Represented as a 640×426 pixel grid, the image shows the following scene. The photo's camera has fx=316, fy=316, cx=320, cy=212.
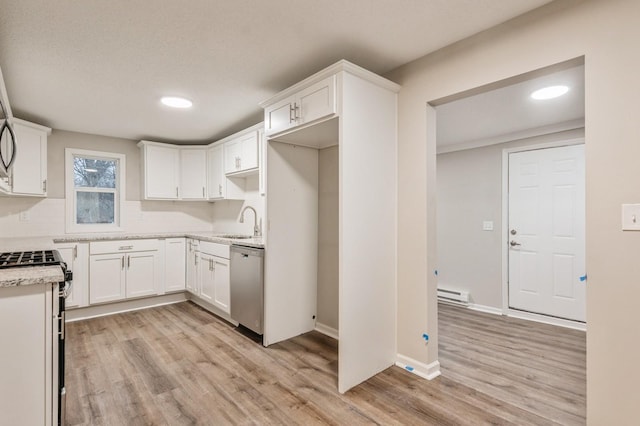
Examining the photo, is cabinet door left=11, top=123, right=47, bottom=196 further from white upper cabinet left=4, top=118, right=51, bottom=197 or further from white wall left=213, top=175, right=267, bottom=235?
white wall left=213, top=175, right=267, bottom=235

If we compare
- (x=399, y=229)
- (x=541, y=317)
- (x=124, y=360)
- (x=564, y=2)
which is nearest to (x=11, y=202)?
(x=124, y=360)

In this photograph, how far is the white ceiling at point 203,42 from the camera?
5.88 ft

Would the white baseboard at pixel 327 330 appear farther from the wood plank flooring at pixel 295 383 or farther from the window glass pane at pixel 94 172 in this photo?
the window glass pane at pixel 94 172

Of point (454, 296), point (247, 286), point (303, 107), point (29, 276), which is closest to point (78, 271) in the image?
point (247, 286)

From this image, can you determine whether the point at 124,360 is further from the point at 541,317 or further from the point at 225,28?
the point at 541,317

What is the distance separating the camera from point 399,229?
2508mm

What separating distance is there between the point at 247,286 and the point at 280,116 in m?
1.63

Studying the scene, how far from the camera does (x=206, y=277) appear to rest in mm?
3904

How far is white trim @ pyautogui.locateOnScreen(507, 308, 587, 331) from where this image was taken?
136 inches

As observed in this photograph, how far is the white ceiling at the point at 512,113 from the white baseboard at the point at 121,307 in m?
4.16

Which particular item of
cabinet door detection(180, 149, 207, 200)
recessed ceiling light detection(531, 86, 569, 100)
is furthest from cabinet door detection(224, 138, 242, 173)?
recessed ceiling light detection(531, 86, 569, 100)

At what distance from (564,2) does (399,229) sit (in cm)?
165

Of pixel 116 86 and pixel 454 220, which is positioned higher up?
pixel 116 86

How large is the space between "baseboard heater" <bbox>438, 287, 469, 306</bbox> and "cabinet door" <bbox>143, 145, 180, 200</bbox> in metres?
4.11
